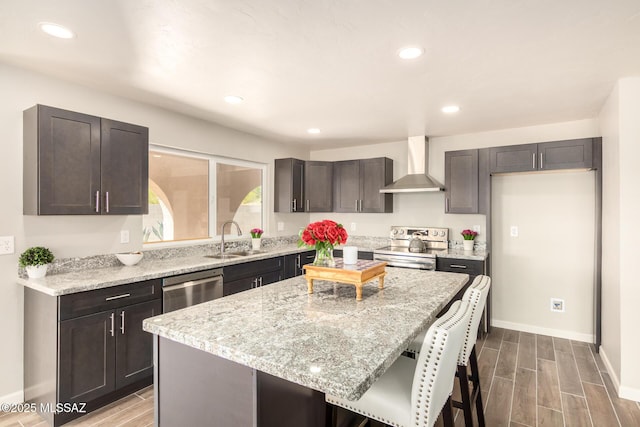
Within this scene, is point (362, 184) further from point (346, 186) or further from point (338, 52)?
point (338, 52)

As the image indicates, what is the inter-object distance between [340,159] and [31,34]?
3969 mm

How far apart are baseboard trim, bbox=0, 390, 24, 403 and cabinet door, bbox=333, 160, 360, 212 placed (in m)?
3.74

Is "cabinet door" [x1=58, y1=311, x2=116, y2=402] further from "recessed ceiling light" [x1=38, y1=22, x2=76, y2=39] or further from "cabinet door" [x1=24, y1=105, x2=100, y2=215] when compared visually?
"recessed ceiling light" [x1=38, y1=22, x2=76, y2=39]

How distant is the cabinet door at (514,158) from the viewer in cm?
363

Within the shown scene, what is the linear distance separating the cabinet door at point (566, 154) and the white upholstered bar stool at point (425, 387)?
2.76 m

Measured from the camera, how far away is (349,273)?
1.88 m

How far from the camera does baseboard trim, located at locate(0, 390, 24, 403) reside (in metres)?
2.40

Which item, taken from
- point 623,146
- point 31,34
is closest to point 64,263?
point 31,34

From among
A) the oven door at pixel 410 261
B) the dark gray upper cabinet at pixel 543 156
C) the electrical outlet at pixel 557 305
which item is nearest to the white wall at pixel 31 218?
the oven door at pixel 410 261

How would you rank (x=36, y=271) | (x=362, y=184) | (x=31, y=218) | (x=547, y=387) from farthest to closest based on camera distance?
(x=362, y=184) → (x=547, y=387) → (x=31, y=218) → (x=36, y=271)

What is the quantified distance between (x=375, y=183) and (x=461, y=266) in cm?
157

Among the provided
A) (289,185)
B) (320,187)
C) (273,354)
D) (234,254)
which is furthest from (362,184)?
(273,354)

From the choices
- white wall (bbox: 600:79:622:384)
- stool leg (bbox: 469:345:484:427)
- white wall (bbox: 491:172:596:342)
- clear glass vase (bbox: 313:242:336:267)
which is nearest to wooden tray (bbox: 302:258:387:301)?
clear glass vase (bbox: 313:242:336:267)

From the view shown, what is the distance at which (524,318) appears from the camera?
4035 mm
